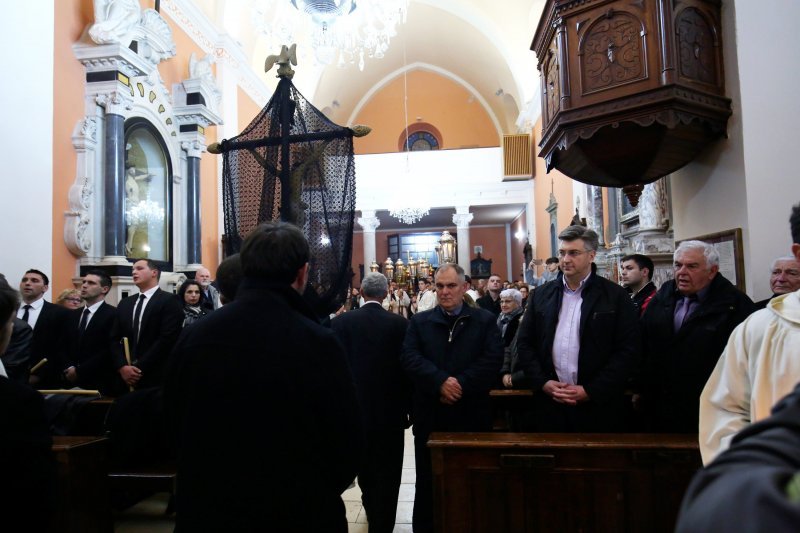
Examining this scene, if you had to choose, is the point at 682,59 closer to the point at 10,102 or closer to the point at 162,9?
the point at 10,102

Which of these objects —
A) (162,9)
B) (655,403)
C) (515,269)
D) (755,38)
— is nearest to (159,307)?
(655,403)

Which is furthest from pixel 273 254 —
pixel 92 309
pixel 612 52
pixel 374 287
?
pixel 92 309

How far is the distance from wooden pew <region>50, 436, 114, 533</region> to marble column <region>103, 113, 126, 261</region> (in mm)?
4466

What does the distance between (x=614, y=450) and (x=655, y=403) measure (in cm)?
85

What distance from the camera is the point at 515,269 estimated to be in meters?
19.8

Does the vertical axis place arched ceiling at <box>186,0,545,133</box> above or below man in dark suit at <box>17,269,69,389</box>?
above

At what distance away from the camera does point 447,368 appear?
274 cm

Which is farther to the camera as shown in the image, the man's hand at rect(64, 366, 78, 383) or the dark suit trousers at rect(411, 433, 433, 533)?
the man's hand at rect(64, 366, 78, 383)

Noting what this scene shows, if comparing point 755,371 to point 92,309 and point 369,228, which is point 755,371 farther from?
point 369,228

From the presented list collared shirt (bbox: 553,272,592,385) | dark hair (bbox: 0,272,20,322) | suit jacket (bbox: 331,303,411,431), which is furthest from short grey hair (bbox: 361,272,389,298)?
dark hair (bbox: 0,272,20,322)

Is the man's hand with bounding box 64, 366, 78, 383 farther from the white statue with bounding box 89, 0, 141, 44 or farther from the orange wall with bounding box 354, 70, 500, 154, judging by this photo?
the orange wall with bounding box 354, 70, 500, 154

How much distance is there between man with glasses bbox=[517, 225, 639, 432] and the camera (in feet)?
8.16

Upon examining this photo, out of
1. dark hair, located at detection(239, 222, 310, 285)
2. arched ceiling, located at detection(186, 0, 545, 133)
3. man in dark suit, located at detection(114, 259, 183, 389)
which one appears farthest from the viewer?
arched ceiling, located at detection(186, 0, 545, 133)

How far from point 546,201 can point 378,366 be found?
10.6m
